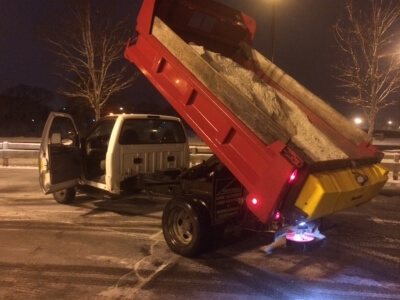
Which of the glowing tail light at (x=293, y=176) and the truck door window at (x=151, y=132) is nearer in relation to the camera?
the glowing tail light at (x=293, y=176)

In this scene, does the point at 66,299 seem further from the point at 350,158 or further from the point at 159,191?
the point at 350,158

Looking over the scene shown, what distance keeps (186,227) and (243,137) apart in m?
1.69

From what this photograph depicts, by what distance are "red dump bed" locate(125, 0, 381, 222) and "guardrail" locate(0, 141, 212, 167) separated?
5835mm

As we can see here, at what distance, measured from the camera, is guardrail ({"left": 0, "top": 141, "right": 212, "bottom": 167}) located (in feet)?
40.3

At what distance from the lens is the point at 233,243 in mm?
6164

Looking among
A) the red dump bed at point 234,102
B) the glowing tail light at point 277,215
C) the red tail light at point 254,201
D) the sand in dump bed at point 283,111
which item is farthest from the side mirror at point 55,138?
the glowing tail light at point 277,215

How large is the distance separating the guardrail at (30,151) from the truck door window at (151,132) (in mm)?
3994

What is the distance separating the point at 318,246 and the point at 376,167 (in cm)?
124

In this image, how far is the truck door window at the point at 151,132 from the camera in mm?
7160

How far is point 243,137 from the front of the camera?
15.0ft

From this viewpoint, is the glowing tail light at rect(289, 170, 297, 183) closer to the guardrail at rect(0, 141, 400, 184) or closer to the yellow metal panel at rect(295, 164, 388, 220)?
the yellow metal panel at rect(295, 164, 388, 220)

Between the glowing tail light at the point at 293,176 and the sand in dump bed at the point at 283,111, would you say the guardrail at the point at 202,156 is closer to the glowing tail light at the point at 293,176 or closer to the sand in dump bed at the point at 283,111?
the sand in dump bed at the point at 283,111

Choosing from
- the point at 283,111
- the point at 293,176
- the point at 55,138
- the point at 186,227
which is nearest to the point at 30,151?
the point at 55,138

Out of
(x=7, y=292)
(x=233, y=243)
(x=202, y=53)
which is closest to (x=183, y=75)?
(x=202, y=53)
